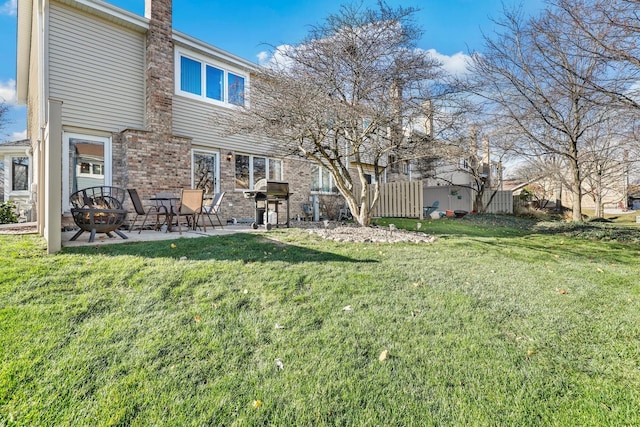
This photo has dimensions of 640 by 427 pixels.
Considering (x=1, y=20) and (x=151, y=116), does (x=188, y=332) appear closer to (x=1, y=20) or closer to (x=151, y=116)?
(x=151, y=116)

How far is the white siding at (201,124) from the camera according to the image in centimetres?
901

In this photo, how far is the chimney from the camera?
821 cm

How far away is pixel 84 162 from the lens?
25.0 ft

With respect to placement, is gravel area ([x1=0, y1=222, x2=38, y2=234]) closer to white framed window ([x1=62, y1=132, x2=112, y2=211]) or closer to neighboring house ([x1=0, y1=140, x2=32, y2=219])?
white framed window ([x1=62, y1=132, x2=112, y2=211])

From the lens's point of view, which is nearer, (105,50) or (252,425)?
(252,425)

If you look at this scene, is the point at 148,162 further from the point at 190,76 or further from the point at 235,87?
the point at 235,87

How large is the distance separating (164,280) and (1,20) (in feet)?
60.3

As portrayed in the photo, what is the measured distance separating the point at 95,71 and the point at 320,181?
8.30m

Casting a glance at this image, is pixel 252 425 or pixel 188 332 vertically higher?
pixel 188 332

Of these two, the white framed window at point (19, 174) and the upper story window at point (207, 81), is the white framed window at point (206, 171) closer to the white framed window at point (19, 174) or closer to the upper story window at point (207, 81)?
the upper story window at point (207, 81)

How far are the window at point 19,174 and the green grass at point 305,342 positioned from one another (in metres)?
12.5

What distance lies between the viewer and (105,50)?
26.1ft

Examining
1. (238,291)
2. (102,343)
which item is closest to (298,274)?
(238,291)

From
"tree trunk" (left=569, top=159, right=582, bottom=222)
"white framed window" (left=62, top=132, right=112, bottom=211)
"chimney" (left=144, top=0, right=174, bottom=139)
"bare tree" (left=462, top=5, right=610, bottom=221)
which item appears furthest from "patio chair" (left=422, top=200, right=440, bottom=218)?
"white framed window" (left=62, top=132, right=112, bottom=211)
